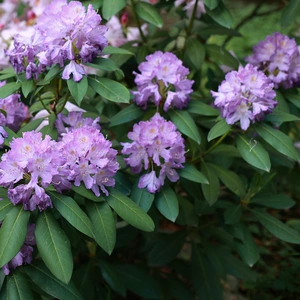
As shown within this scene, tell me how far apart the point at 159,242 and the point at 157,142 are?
69cm

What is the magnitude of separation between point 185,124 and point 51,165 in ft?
1.70

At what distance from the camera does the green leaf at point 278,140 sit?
1361 millimetres

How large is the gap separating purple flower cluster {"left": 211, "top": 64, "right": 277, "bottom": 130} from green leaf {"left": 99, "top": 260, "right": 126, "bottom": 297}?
0.73 m

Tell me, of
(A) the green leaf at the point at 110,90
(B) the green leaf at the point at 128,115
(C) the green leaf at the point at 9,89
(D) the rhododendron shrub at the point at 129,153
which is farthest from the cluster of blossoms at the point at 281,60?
(C) the green leaf at the point at 9,89

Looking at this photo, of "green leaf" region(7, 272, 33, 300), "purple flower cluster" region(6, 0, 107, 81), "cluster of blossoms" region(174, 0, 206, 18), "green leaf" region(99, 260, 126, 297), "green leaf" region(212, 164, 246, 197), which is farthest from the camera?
"cluster of blossoms" region(174, 0, 206, 18)

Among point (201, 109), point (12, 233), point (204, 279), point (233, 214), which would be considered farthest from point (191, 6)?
point (12, 233)

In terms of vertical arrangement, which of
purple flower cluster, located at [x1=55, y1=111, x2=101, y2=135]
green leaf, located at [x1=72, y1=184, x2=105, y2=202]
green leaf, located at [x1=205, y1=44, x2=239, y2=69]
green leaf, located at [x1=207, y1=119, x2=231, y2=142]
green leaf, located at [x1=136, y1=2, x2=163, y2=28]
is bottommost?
green leaf, located at [x1=205, y1=44, x2=239, y2=69]

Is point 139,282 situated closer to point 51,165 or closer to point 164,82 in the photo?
point 164,82

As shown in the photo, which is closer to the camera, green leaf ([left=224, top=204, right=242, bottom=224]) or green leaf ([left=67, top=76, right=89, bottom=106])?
green leaf ([left=67, top=76, right=89, bottom=106])

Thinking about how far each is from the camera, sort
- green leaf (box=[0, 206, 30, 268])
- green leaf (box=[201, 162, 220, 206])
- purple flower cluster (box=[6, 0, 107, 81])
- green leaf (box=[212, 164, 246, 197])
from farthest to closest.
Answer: green leaf (box=[212, 164, 246, 197]), green leaf (box=[201, 162, 220, 206]), purple flower cluster (box=[6, 0, 107, 81]), green leaf (box=[0, 206, 30, 268])

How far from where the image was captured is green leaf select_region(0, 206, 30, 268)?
1022 millimetres

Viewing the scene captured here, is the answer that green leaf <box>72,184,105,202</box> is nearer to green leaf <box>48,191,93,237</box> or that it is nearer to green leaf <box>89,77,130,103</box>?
green leaf <box>48,191,93,237</box>

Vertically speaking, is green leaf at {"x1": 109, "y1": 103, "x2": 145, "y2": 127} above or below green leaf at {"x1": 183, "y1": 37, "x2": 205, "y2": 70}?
above

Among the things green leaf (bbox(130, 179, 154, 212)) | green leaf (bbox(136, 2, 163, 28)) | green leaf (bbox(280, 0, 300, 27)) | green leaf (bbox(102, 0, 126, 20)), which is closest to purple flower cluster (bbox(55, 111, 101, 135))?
green leaf (bbox(130, 179, 154, 212))
